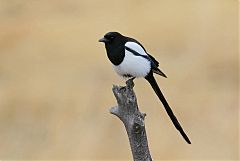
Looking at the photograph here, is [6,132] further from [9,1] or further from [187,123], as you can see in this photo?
[9,1]

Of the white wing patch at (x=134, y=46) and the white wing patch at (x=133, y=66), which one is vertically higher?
the white wing patch at (x=134, y=46)

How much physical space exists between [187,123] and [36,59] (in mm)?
1002

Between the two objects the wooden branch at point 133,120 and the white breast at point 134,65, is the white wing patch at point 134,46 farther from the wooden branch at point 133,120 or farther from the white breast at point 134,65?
the wooden branch at point 133,120

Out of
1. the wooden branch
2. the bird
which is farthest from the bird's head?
the wooden branch

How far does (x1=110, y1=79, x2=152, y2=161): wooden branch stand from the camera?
1.28m

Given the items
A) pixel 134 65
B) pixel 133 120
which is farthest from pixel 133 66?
pixel 133 120

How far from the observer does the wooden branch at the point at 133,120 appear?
1275 millimetres

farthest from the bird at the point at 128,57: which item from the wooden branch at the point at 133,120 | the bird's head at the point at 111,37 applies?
the wooden branch at the point at 133,120

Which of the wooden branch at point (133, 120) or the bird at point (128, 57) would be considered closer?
the wooden branch at point (133, 120)

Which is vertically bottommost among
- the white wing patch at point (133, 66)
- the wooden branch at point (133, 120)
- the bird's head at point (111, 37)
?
the wooden branch at point (133, 120)

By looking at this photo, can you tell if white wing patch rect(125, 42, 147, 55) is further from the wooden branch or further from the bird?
the wooden branch

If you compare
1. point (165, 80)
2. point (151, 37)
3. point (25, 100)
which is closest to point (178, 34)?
point (151, 37)

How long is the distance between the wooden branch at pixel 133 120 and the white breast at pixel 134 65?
116mm

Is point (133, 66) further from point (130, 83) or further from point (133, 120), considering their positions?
point (133, 120)
